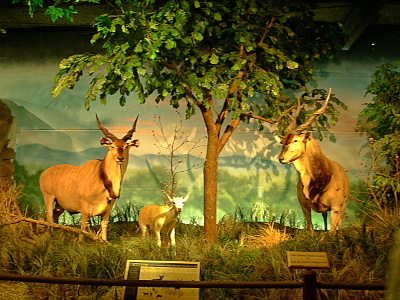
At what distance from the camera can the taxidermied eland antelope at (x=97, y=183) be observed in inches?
222

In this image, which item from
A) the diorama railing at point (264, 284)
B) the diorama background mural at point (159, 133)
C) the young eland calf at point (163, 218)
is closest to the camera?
the diorama railing at point (264, 284)

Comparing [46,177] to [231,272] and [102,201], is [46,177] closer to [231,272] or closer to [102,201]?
[102,201]

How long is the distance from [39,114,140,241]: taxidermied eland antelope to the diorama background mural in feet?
6.93

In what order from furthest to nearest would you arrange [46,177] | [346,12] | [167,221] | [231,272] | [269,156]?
1. [269,156]
2. [346,12]
3. [46,177]
4. [167,221]
5. [231,272]

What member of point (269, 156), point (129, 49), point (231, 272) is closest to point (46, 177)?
point (129, 49)

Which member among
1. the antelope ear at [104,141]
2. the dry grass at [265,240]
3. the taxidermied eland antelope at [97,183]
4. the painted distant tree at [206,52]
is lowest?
the dry grass at [265,240]

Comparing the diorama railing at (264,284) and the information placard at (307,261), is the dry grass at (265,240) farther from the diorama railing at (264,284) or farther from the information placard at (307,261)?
the diorama railing at (264,284)

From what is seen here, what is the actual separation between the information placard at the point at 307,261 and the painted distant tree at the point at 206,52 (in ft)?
6.20

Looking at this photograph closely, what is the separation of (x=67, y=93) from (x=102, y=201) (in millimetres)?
3745

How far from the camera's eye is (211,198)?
555cm

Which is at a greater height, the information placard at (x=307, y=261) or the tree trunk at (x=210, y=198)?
the tree trunk at (x=210, y=198)

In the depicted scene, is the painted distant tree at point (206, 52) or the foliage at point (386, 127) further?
the foliage at point (386, 127)

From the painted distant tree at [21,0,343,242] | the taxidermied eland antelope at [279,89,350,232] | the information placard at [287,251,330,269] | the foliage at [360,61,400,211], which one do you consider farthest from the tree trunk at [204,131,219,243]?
the foliage at [360,61,400,211]

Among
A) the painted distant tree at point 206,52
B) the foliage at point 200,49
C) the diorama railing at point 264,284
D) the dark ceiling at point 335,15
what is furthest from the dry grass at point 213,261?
the dark ceiling at point 335,15
